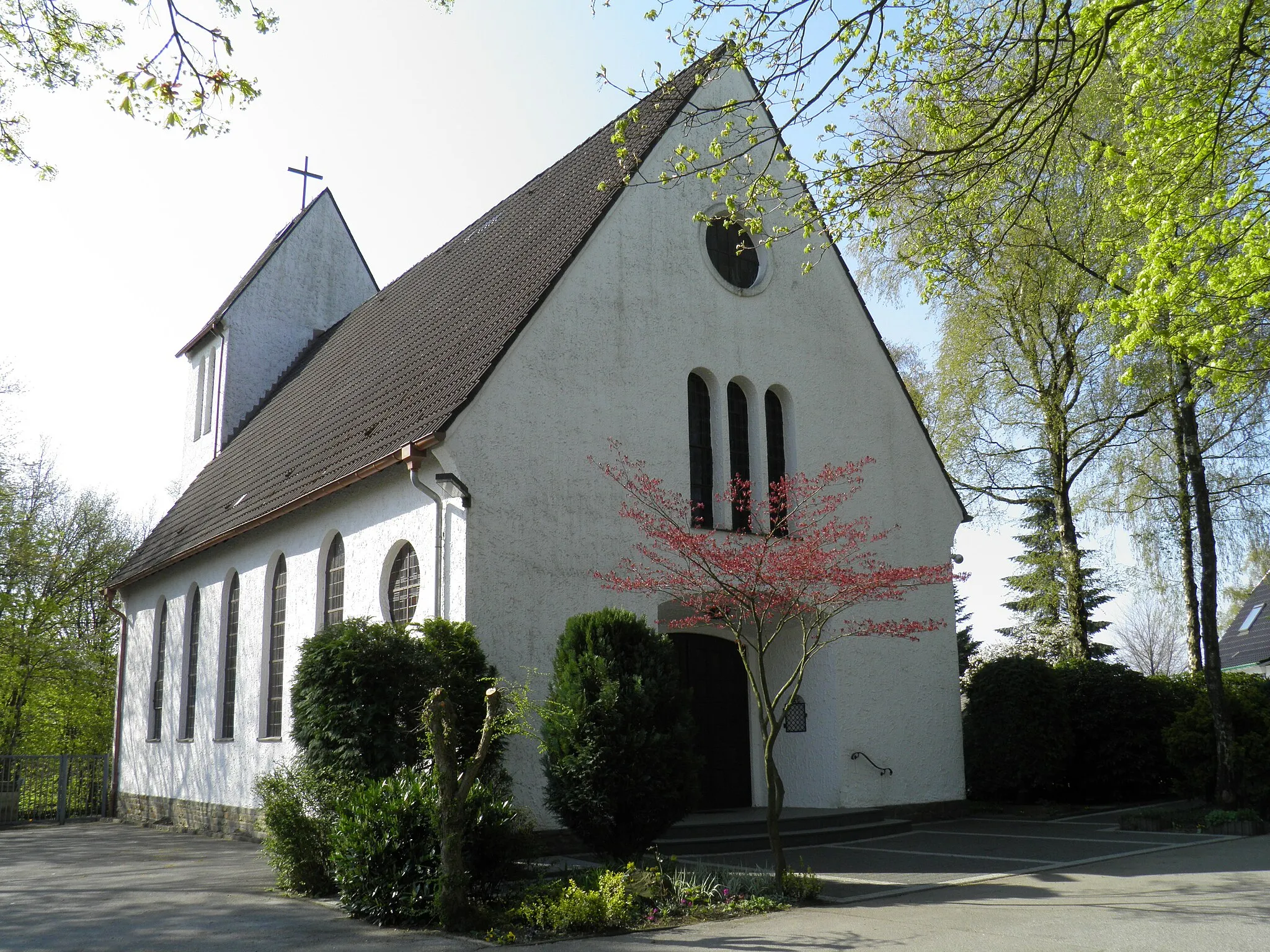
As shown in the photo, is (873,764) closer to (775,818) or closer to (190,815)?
(775,818)

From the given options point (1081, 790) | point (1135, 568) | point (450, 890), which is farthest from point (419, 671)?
point (1135, 568)

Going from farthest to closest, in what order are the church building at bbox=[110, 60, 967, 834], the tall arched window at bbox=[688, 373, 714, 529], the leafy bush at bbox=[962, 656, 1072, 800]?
the leafy bush at bbox=[962, 656, 1072, 800] → the tall arched window at bbox=[688, 373, 714, 529] → the church building at bbox=[110, 60, 967, 834]

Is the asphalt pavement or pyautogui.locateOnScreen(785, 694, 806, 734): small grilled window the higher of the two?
pyautogui.locateOnScreen(785, 694, 806, 734): small grilled window

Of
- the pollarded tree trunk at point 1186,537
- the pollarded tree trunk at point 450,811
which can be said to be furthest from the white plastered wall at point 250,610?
the pollarded tree trunk at point 1186,537

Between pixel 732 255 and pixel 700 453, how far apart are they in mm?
3373

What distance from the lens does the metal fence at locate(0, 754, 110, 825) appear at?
22.3 meters

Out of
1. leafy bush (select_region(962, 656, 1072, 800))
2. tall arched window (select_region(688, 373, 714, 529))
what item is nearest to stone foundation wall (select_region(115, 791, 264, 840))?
tall arched window (select_region(688, 373, 714, 529))

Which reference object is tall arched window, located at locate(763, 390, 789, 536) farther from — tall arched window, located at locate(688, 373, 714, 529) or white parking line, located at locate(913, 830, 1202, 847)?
white parking line, located at locate(913, 830, 1202, 847)

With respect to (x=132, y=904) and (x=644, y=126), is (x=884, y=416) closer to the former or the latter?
(x=644, y=126)

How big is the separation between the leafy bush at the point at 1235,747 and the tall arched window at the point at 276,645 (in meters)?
13.6

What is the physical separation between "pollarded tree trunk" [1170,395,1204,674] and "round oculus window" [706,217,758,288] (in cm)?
702

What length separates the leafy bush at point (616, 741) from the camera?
10.3 meters

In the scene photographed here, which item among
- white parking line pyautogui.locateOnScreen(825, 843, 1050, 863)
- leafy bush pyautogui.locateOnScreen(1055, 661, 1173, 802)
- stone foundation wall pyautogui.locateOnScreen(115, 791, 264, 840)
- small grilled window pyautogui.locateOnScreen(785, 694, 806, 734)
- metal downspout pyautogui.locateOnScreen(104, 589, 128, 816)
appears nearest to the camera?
white parking line pyautogui.locateOnScreen(825, 843, 1050, 863)

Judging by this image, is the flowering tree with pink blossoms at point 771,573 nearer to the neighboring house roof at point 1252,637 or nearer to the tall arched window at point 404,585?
the tall arched window at point 404,585
